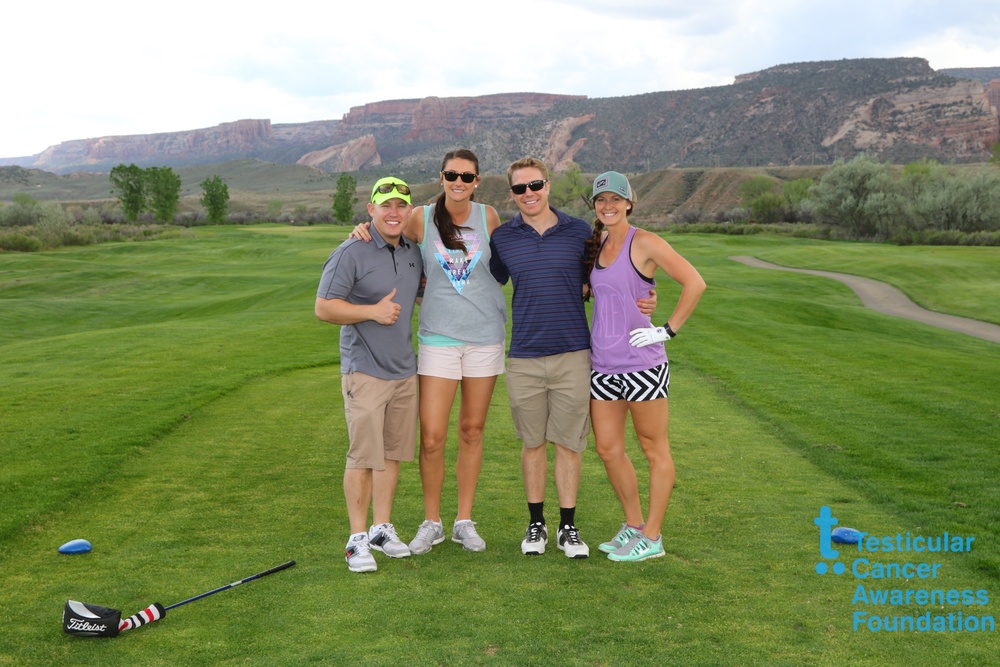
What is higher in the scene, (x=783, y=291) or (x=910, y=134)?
(x=910, y=134)

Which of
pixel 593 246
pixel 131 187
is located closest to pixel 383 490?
pixel 593 246

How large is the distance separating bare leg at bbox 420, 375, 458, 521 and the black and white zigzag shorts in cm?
99

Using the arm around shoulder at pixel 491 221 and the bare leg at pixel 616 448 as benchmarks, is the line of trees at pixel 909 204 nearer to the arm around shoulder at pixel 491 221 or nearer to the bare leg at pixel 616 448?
the bare leg at pixel 616 448

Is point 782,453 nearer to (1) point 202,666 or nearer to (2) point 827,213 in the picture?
(1) point 202,666

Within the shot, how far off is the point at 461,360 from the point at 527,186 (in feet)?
4.04

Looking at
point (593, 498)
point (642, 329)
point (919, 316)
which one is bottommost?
point (919, 316)

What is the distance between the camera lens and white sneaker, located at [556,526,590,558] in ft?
18.1

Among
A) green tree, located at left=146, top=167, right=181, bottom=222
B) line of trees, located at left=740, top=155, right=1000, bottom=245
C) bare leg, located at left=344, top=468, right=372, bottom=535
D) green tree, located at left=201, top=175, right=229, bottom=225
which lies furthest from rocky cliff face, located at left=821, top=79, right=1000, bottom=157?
bare leg, located at left=344, top=468, right=372, bottom=535

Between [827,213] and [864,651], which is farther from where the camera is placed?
[827,213]

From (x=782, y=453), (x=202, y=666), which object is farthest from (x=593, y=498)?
(x=202, y=666)

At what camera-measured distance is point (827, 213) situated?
65.1m

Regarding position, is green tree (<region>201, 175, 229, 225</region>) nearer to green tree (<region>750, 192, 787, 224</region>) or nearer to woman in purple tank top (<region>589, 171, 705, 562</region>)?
green tree (<region>750, 192, 787, 224</region>)

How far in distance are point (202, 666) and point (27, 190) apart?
199 metres

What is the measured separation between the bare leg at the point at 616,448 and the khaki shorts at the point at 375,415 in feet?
4.17
